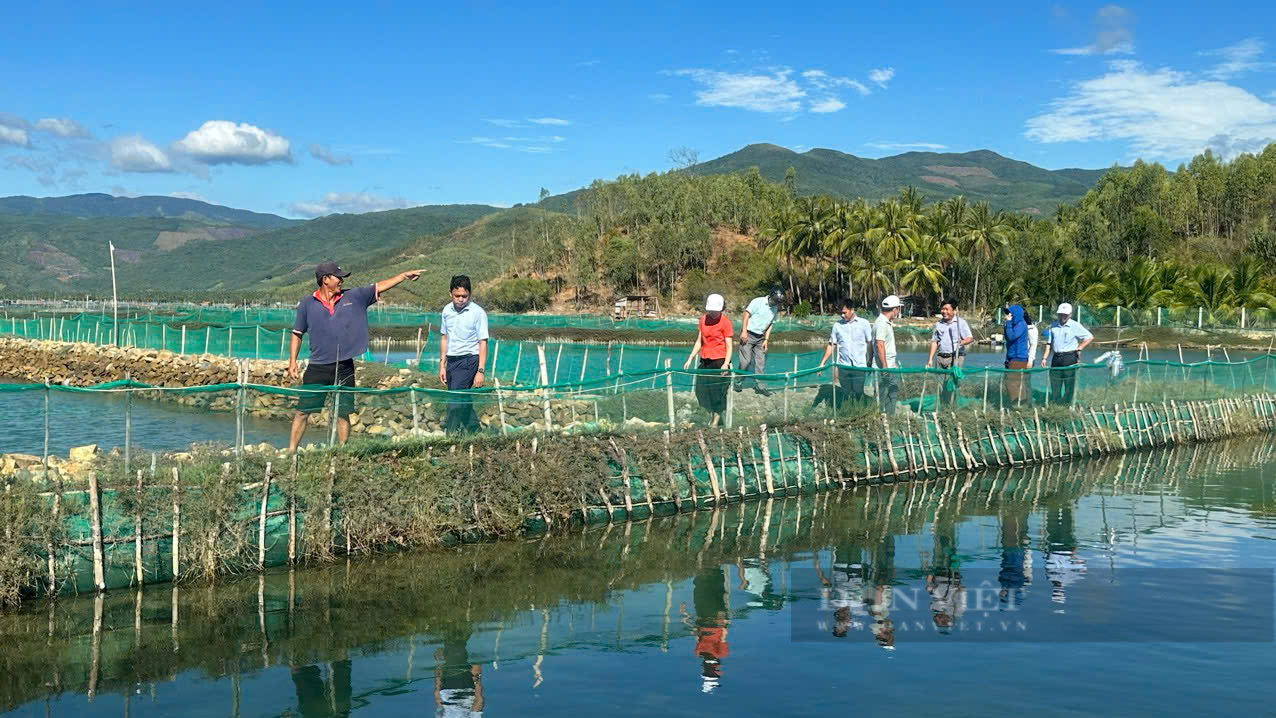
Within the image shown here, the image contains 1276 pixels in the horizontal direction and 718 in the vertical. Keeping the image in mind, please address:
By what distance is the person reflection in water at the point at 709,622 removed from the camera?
806 cm

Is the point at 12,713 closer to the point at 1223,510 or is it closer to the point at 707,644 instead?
the point at 707,644

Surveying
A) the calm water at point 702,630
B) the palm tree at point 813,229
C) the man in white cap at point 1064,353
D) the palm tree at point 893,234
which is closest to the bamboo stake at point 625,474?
the calm water at point 702,630

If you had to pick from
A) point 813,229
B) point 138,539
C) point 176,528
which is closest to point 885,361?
point 176,528

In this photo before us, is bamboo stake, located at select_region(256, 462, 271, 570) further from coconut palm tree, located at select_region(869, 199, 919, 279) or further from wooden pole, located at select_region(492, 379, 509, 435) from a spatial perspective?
coconut palm tree, located at select_region(869, 199, 919, 279)

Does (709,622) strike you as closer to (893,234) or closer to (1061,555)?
(1061,555)

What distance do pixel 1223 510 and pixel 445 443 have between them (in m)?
9.84

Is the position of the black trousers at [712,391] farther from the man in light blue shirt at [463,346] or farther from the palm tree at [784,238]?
the palm tree at [784,238]

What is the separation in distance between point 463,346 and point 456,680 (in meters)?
5.49

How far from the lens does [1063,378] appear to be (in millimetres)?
19188

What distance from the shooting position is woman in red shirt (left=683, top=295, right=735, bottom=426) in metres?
14.7

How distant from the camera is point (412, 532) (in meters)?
11.3

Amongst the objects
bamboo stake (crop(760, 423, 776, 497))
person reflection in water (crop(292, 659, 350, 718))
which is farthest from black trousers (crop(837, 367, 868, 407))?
person reflection in water (crop(292, 659, 350, 718))

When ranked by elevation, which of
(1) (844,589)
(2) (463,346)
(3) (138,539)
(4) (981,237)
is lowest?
(1) (844,589)

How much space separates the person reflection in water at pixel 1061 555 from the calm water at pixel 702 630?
0.18 ft
